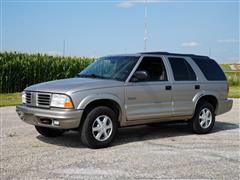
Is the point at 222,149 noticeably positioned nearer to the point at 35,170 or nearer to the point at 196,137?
the point at 196,137

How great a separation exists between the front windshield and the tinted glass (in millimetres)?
203

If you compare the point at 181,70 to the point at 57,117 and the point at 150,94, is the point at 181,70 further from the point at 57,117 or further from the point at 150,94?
the point at 57,117

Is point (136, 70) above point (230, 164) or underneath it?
above

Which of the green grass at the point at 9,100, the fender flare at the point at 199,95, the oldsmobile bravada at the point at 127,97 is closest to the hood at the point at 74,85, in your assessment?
the oldsmobile bravada at the point at 127,97

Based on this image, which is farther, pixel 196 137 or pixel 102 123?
pixel 196 137

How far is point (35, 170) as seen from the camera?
210 inches

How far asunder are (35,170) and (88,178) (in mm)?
841

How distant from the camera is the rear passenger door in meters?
8.12

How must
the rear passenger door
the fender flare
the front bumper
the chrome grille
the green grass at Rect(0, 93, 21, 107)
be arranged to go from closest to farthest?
the front bumper < the chrome grille < the rear passenger door < the fender flare < the green grass at Rect(0, 93, 21, 107)

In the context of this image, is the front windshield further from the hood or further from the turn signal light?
the turn signal light

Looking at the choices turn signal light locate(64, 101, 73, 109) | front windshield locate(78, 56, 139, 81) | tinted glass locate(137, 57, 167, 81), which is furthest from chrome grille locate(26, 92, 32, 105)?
tinted glass locate(137, 57, 167, 81)

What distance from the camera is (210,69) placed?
9203 mm

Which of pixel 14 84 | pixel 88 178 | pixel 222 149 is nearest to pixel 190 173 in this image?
pixel 88 178

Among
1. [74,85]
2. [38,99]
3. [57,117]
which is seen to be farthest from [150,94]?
[38,99]
